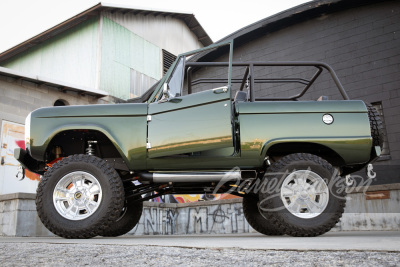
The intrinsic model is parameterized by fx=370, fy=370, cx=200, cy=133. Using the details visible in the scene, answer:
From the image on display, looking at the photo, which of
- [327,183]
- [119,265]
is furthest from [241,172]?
[119,265]

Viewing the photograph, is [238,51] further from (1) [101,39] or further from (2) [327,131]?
(2) [327,131]

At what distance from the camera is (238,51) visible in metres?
13.6

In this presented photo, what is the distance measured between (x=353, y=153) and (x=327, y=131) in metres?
0.41

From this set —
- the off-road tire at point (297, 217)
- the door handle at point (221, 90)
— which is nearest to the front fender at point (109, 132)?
the door handle at point (221, 90)

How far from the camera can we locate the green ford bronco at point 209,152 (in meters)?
4.12

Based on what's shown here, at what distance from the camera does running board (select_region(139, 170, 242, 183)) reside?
4367 mm

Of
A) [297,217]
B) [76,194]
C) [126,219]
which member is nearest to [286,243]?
[297,217]

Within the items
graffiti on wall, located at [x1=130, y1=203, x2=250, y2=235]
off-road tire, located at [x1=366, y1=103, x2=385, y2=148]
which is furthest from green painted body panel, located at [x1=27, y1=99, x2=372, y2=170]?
graffiti on wall, located at [x1=130, y1=203, x2=250, y2=235]

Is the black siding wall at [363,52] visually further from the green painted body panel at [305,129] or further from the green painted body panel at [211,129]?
the green painted body panel at [211,129]

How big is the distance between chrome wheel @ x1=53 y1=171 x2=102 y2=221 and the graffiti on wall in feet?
17.6

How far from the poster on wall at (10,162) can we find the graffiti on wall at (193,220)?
452 cm

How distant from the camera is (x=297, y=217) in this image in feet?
13.4

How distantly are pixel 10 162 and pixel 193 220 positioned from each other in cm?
604

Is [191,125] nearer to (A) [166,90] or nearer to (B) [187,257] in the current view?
(A) [166,90]
